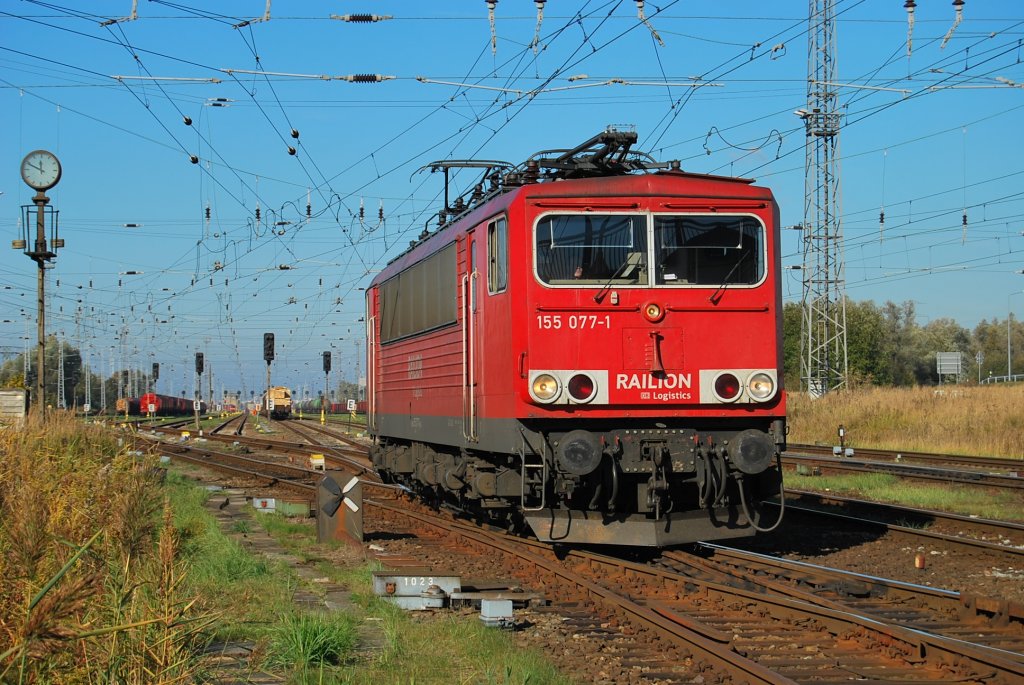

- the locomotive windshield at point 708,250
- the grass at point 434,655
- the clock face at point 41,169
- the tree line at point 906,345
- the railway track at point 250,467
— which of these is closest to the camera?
the grass at point 434,655

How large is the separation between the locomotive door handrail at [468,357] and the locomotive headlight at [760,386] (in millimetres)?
3037

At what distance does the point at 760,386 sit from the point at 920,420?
71.8 feet

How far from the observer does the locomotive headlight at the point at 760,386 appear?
409 inches

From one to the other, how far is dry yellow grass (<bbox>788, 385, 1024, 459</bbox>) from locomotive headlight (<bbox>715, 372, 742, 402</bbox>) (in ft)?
57.2

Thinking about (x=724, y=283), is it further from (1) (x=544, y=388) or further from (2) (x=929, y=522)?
(2) (x=929, y=522)

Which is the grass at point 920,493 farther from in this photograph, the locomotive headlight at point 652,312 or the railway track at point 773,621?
the locomotive headlight at point 652,312

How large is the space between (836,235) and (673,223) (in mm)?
27291

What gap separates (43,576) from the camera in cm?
568

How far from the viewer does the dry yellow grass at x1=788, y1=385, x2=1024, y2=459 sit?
26.7 metres

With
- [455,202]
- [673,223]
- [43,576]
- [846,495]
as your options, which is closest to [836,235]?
[846,495]

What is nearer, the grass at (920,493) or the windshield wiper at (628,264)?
the windshield wiper at (628,264)

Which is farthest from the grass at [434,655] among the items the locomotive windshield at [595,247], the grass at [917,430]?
the grass at [917,430]

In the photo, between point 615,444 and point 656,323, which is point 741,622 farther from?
point 656,323

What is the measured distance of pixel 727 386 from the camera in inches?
409
